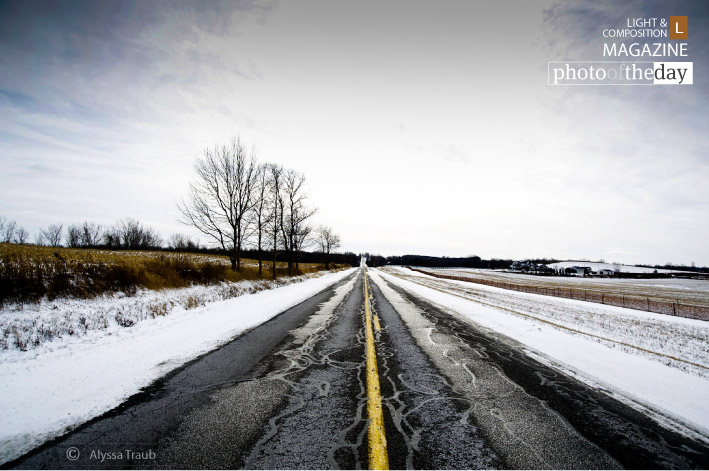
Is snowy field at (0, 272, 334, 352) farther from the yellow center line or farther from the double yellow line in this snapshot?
the yellow center line

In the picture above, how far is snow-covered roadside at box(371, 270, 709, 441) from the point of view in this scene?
12.3 feet

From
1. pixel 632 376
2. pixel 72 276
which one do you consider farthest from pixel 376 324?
pixel 72 276

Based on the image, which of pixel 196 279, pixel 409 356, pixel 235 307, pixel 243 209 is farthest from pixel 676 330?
pixel 243 209

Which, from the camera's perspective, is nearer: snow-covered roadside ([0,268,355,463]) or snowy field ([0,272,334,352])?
snow-covered roadside ([0,268,355,463])

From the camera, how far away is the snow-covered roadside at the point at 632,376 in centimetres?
376

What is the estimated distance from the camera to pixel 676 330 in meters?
11.2

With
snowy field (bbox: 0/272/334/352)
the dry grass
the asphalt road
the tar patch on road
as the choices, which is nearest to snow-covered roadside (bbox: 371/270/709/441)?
the asphalt road

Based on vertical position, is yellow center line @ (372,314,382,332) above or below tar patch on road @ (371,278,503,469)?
below

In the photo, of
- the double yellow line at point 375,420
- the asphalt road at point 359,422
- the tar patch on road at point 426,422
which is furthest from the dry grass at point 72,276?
the tar patch on road at point 426,422

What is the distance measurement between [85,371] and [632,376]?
9.29 metres

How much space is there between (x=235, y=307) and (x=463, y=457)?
1182 cm

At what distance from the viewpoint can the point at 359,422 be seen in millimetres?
3340

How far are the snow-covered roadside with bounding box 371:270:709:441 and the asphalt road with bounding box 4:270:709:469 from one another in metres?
0.37

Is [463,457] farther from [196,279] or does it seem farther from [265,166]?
[265,166]
